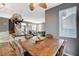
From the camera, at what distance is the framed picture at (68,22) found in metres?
1.82

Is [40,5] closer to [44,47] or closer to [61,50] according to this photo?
[44,47]

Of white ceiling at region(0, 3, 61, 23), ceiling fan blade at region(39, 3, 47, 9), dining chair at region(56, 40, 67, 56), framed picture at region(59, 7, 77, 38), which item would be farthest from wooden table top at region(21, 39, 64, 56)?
ceiling fan blade at region(39, 3, 47, 9)

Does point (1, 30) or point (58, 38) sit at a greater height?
point (1, 30)

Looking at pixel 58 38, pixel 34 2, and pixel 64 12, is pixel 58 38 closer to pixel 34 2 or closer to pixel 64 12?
pixel 64 12

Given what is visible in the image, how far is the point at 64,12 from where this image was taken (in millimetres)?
1863

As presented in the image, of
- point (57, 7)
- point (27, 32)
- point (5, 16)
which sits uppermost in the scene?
point (57, 7)

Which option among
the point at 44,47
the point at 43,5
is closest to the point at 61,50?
the point at 44,47

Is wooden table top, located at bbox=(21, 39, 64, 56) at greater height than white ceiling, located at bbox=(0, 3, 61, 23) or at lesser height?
lesser

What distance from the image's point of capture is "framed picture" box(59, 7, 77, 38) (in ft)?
5.98

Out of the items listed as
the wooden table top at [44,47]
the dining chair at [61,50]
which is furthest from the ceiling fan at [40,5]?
the dining chair at [61,50]

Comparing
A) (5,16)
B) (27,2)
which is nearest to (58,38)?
(27,2)

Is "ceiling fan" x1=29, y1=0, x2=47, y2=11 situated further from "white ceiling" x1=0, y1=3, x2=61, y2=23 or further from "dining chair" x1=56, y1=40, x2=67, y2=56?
"dining chair" x1=56, y1=40, x2=67, y2=56

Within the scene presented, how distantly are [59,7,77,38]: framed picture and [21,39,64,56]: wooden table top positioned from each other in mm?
158

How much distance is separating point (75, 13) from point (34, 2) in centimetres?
63
